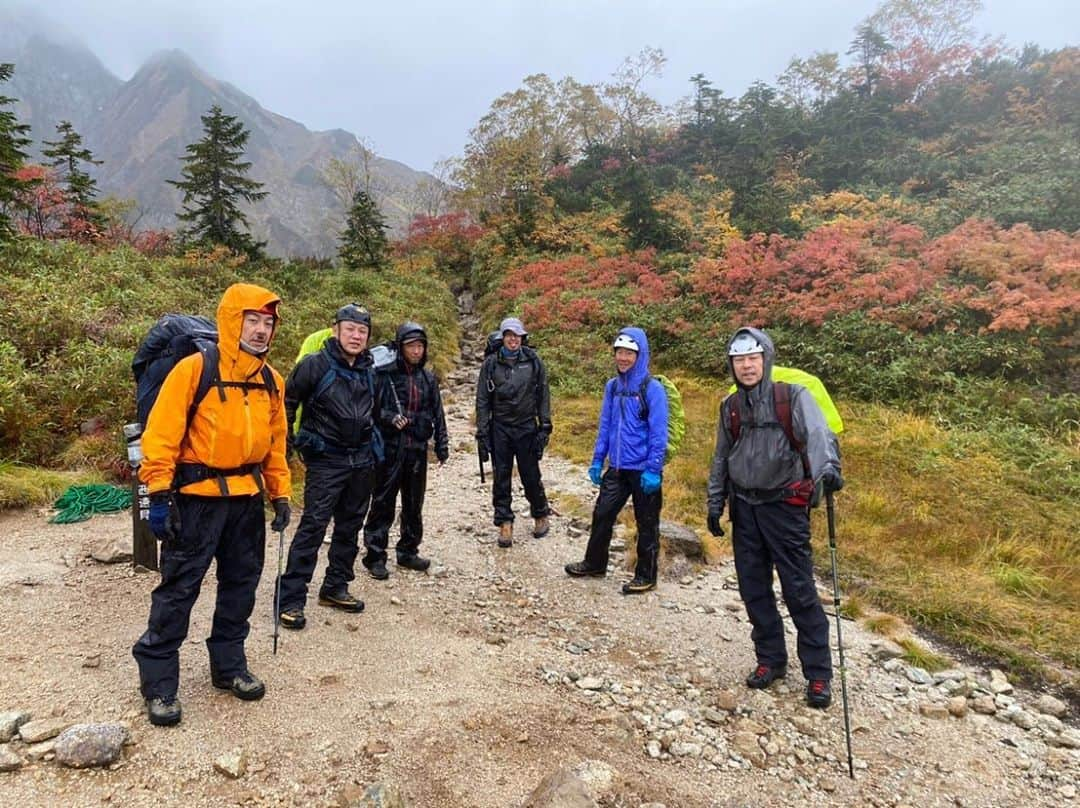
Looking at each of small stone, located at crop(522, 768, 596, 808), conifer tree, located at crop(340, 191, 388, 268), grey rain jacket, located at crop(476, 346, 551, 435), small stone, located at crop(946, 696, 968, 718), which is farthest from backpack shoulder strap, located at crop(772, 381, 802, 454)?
conifer tree, located at crop(340, 191, 388, 268)

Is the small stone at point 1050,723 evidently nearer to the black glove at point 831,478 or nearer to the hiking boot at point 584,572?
→ the black glove at point 831,478

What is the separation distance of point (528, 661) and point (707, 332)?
1205 cm

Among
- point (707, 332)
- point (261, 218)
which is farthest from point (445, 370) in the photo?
point (261, 218)

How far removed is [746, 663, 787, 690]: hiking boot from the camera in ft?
13.3

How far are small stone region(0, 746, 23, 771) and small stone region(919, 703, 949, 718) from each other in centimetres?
515

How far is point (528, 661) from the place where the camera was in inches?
167

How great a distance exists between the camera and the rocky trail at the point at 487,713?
9.30ft

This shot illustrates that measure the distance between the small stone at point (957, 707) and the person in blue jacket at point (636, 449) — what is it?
2.38 meters

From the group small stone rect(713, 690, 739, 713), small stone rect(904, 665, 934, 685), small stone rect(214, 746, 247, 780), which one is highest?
small stone rect(214, 746, 247, 780)

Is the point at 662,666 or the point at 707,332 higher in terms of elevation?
the point at 707,332

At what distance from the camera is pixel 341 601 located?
15.4 feet

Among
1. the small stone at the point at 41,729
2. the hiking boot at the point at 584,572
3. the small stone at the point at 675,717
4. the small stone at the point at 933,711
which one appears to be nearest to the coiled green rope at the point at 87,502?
the small stone at the point at 41,729

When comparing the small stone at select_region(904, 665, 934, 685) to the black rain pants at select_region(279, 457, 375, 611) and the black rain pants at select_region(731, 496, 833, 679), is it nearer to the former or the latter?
the black rain pants at select_region(731, 496, 833, 679)

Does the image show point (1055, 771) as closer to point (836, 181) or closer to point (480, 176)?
point (836, 181)
